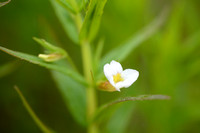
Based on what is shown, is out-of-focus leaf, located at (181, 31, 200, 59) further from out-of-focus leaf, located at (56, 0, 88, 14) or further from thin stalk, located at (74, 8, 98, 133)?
out-of-focus leaf, located at (56, 0, 88, 14)

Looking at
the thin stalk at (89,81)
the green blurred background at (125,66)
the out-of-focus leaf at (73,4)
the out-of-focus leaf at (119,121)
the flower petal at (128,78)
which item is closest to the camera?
the flower petal at (128,78)

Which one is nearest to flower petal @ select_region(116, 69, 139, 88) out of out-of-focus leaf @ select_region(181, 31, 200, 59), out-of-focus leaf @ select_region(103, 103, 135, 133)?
out-of-focus leaf @ select_region(103, 103, 135, 133)

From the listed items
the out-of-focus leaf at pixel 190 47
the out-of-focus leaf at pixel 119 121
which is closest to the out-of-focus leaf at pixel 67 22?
the out-of-focus leaf at pixel 119 121

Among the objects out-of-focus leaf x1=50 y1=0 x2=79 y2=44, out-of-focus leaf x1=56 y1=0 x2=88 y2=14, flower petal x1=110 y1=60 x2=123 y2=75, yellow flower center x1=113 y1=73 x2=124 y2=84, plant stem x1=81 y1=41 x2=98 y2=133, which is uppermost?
out-of-focus leaf x1=50 y1=0 x2=79 y2=44

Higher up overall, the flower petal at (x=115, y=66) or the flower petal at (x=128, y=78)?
the flower petal at (x=115, y=66)

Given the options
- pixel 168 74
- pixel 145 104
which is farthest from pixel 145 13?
pixel 145 104

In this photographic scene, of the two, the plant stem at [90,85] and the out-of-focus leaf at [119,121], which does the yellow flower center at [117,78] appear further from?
the out-of-focus leaf at [119,121]
